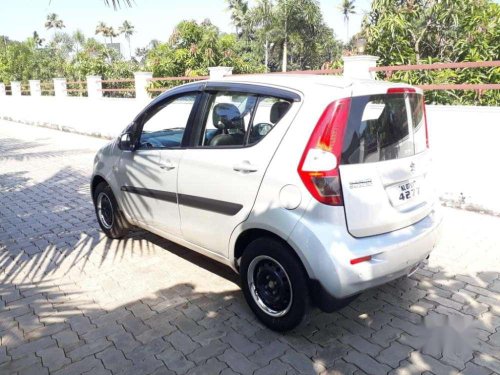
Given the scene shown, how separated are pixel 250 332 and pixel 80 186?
17.2 feet

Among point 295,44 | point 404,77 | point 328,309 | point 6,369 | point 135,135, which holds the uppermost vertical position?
point 295,44

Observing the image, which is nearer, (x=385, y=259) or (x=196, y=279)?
(x=385, y=259)

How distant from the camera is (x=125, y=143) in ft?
13.8

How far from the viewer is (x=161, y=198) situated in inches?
148

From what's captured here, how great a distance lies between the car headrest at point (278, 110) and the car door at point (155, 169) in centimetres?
89

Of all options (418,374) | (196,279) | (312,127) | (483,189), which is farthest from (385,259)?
(483,189)

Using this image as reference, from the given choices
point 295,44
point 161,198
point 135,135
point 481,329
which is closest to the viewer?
point 481,329

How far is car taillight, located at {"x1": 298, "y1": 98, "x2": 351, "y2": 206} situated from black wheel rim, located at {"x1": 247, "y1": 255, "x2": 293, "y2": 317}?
59 centimetres

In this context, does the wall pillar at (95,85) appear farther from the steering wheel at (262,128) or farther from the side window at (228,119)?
the steering wheel at (262,128)

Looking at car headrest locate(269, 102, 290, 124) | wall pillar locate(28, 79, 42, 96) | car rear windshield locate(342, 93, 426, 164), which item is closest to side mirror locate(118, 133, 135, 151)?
car headrest locate(269, 102, 290, 124)

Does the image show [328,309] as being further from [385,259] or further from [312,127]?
[312,127]

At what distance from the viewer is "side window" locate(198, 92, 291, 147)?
294 cm

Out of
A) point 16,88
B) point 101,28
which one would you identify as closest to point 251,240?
point 16,88

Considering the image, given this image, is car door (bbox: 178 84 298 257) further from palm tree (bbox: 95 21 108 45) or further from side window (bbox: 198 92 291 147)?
palm tree (bbox: 95 21 108 45)
